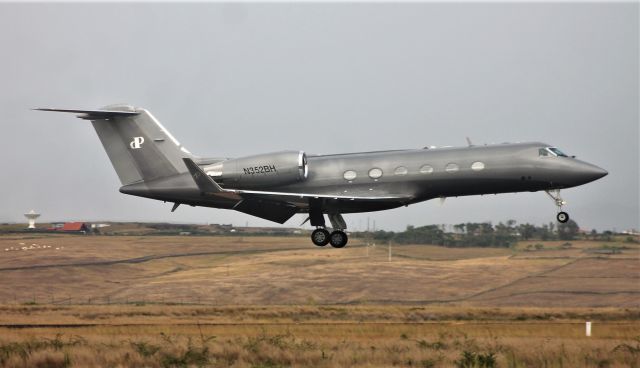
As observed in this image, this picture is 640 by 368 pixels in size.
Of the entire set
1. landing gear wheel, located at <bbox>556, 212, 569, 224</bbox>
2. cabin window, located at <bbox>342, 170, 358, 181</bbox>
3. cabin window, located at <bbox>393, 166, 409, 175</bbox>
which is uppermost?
cabin window, located at <bbox>393, 166, 409, 175</bbox>

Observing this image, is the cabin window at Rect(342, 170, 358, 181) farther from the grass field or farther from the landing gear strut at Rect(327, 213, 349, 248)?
the grass field

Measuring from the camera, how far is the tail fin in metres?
39.2

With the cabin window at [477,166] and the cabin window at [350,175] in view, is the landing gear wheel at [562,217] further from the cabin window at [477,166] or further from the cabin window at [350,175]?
the cabin window at [350,175]

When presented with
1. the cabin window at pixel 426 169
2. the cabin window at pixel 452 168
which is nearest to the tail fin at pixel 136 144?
the cabin window at pixel 426 169

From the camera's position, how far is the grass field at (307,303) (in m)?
35.7

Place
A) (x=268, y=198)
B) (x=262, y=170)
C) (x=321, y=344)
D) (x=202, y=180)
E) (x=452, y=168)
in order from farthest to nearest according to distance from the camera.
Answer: (x=321, y=344) → (x=262, y=170) → (x=268, y=198) → (x=452, y=168) → (x=202, y=180)

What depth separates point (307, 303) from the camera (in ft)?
247

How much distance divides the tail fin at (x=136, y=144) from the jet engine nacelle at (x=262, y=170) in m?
2.82

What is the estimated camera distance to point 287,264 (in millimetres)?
87688

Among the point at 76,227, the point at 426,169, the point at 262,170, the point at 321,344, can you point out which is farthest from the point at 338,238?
the point at 76,227

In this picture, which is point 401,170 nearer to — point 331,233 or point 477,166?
point 477,166

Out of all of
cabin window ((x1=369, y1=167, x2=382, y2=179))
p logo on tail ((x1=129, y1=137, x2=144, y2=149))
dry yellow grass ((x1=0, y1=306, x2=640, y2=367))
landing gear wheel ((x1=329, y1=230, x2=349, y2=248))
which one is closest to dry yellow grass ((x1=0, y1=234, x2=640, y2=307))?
dry yellow grass ((x1=0, y1=306, x2=640, y2=367))

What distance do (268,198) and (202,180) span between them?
2933mm

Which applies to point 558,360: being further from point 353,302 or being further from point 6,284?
point 6,284
